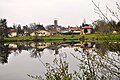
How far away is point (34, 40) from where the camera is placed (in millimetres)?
89875

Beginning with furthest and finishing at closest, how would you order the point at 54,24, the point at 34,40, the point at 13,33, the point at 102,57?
the point at 54,24
the point at 13,33
the point at 34,40
the point at 102,57

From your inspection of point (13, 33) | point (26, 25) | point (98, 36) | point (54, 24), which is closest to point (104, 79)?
point (98, 36)

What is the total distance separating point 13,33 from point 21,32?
344 cm

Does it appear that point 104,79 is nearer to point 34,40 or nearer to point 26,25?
point 34,40

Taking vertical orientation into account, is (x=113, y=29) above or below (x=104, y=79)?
above

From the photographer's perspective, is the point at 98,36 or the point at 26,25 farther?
the point at 26,25

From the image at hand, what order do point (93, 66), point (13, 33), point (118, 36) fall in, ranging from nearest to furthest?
point (118, 36) → point (93, 66) → point (13, 33)

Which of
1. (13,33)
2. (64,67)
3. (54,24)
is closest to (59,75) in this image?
(64,67)

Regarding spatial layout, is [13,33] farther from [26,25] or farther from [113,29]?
[113,29]

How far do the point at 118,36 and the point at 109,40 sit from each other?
19cm

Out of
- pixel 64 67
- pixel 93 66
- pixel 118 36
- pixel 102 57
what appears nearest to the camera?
pixel 118 36

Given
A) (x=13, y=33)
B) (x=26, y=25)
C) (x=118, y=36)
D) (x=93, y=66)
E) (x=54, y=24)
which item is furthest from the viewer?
(x=54, y=24)

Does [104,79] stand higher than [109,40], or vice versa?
[109,40]

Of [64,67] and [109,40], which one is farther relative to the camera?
[64,67]
